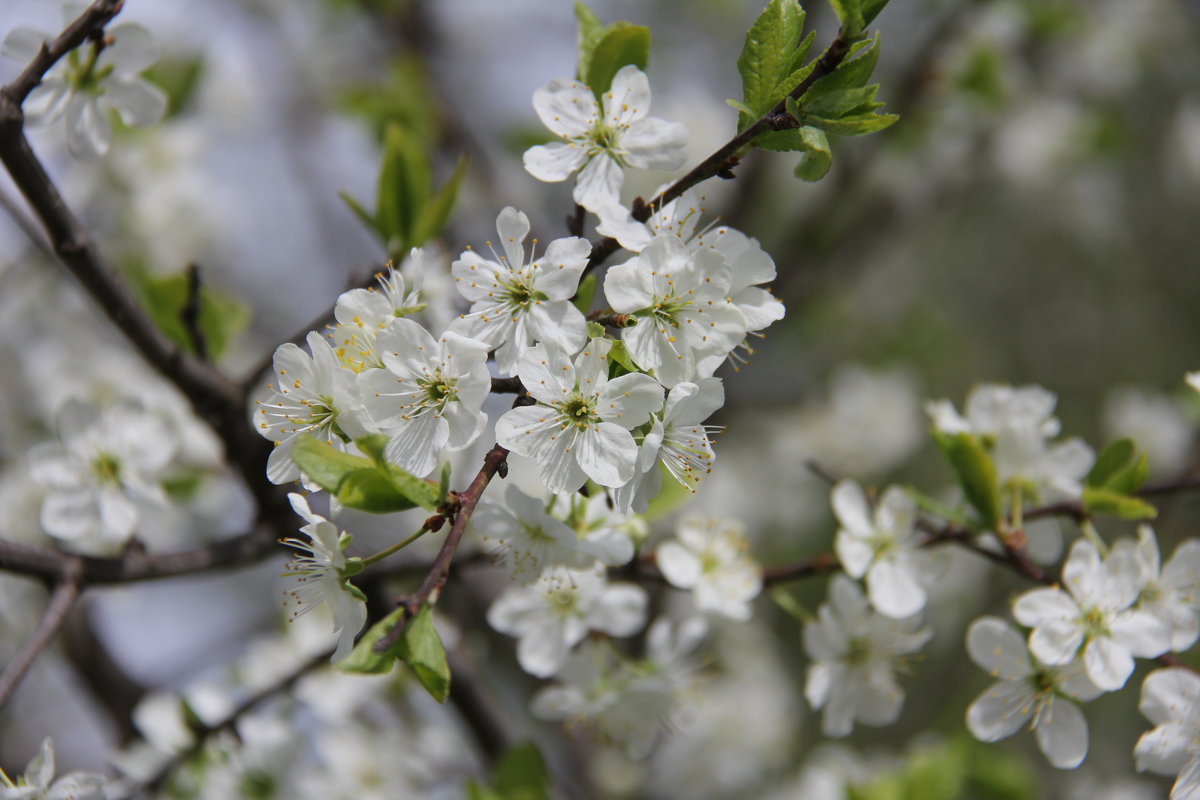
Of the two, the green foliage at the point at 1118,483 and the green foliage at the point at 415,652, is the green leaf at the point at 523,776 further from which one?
the green foliage at the point at 1118,483

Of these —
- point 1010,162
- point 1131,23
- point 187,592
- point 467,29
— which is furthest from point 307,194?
point 1131,23

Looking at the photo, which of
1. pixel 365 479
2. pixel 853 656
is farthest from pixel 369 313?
pixel 853 656

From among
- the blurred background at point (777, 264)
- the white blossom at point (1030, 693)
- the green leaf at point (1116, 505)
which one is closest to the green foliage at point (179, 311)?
the blurred background at point (777, 264)

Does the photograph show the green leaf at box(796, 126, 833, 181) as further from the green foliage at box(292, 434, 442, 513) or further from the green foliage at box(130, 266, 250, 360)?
the green foliage at box(130, 266, 250, 360)

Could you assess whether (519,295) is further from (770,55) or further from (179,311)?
(179,311)

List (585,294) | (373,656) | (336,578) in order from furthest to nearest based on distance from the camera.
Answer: (585,294) < (336,578) < (373,656)

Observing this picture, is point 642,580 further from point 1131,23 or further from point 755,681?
point 1131,23
